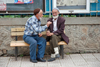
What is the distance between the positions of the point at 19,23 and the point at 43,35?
0.80 meters

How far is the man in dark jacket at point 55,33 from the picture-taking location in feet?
17.8

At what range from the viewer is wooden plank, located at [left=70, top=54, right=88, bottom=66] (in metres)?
5.26

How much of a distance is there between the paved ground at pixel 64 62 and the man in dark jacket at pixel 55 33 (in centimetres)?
27

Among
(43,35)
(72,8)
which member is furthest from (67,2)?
(43,35)

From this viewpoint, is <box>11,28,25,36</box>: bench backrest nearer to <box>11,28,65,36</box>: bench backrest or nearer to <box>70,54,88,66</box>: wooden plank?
<box>11,28,65,36</box>: bench backrest

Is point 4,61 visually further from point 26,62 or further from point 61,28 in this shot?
point 61,28

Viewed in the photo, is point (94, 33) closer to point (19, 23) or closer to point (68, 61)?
point (68, 61)

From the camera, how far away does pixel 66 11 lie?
6148 millimetres

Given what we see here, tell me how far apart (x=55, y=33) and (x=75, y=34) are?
0.89 m

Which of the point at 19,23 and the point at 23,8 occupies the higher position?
the point at 23,8

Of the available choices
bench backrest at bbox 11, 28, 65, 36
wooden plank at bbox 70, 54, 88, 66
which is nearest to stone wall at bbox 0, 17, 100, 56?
bench backrest at bbox 11, 28, 65, 36

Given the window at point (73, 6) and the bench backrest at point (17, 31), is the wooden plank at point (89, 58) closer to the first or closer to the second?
the window at point (73, 6)

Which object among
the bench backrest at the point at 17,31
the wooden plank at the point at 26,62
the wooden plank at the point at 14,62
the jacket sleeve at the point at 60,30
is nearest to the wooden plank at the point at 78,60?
the jacket sleeve at the point at 60,30

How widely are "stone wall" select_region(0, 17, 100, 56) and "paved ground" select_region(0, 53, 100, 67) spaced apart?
35cm
